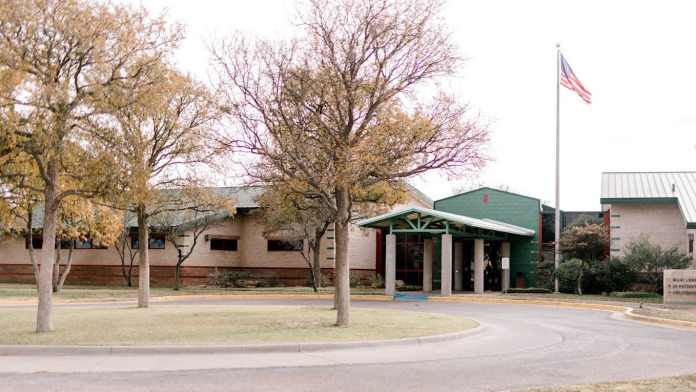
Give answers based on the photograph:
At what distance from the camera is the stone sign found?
30.6 m

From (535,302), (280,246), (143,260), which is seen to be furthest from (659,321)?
(280,246)

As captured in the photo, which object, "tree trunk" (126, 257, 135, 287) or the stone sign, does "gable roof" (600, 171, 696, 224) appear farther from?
"tree trunk" (126, 257, 135, 287)

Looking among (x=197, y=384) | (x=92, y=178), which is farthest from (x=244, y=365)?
(x=92, y=178)

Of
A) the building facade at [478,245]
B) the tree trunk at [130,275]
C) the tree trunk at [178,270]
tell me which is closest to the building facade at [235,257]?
the tree trunk at [130,275]

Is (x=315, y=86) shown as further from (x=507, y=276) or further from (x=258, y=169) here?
(x=507, y=276)

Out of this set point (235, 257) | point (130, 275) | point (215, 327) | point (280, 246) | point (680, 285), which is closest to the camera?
point (215, 327)

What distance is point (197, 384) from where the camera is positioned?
1112 centimetres

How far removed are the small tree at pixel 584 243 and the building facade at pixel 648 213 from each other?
2.36 ft

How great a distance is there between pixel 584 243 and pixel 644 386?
27913 mm

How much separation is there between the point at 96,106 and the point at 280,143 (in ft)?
14.1

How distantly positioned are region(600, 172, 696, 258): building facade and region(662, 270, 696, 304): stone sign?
562cm

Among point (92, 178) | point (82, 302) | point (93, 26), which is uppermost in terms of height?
point (93, 26)

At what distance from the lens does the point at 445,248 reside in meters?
36.3

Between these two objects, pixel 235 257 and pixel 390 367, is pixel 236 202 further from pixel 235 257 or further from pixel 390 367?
pixel 390 367
